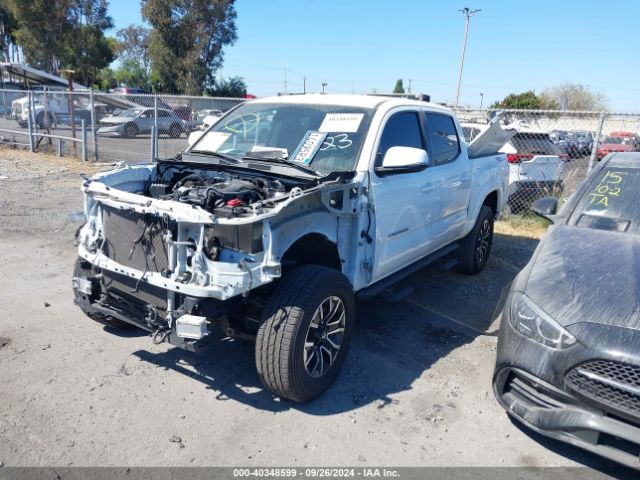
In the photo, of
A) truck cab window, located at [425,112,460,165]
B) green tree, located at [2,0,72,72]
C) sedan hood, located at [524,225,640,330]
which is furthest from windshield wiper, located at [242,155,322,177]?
green tree, located at [2,0,72,72]

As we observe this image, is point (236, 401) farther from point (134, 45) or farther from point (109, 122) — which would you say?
point (134, 45)

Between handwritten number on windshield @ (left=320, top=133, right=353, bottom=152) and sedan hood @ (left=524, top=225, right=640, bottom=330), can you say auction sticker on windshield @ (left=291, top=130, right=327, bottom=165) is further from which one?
sedan hood @ (left=524, top=225, right=640, bottom=330)

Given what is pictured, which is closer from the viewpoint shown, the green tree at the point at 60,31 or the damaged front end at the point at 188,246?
the damaged front end at the point at 188,246

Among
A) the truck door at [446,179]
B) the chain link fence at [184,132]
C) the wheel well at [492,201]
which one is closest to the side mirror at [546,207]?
the truck door at [446,179]

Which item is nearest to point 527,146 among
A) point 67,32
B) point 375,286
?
point 375,286

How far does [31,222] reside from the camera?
7.43 m

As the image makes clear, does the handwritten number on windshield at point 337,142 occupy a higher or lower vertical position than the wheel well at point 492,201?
higher

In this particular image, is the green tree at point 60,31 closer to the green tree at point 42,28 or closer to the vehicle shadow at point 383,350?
the green tree at point 42,28

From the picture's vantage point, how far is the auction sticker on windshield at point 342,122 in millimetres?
4121

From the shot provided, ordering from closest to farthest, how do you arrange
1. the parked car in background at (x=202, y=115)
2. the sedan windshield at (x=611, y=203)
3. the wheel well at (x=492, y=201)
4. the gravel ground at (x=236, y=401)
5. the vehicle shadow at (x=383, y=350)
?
the gravel ground at (x=236, y=401) < the vehicle shadow at (x=383, y=350) < the sedan windshield at (x=611, y=203) < the wheel well at (x=492, y=201) < the parked car in background at (x=202, y=115)

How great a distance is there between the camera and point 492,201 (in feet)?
21.9

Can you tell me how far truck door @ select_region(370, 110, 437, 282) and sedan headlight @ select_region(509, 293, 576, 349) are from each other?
122cm

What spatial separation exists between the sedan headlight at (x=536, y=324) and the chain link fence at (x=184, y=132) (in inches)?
195

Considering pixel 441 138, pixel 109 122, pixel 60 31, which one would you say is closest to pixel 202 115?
pixel 109 122
